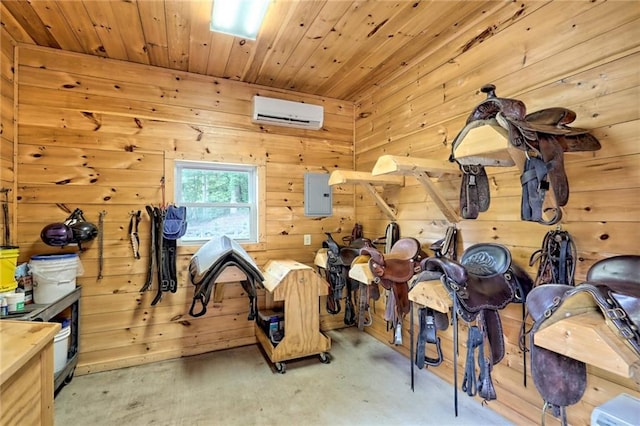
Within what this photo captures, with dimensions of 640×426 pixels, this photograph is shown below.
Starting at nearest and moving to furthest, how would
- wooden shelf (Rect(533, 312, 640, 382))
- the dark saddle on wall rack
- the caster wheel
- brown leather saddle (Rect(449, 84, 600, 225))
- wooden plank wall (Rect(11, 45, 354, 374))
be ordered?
wooden shelf (Rect(533, 312, 640, 382)), brown leather saddle (Rect(449, 84, 600, 225)), the dark saddle on wall rack, the caster wheel, wooden plank wall (Rect(11, 45, 354, 374))

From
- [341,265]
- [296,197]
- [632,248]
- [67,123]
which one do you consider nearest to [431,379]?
[341,265]

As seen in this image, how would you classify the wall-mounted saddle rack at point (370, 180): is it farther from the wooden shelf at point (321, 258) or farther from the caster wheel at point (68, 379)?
the caster wheel at point (68, 379)

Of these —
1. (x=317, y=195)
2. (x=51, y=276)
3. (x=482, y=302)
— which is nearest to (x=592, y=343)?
(x=482, y=302)

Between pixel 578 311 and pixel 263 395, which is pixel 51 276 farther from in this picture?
pixel 578 311

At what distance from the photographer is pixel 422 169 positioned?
80.5 inches

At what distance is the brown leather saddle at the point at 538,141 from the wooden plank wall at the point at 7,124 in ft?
10.4

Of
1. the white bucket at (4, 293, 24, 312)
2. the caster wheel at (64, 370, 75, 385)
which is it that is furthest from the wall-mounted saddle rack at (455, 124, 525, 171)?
the caster wheel at (64, 370, 75, 385)

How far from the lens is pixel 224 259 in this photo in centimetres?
240

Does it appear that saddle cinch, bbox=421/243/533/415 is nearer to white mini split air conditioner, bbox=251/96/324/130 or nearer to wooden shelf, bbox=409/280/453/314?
wooden shelf, bbox=409/280/453/314

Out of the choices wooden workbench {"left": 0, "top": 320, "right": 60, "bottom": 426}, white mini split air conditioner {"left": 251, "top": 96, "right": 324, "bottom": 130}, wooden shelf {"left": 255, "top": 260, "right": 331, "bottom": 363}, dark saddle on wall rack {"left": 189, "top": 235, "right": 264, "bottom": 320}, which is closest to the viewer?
wooden workbench {"left": 0, "top": 320, "right": 60, "bottom": 426}

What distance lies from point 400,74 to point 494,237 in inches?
69.6

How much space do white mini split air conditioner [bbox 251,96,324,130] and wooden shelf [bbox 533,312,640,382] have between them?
9.40 ft

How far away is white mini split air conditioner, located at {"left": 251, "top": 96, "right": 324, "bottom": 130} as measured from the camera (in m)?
3.20

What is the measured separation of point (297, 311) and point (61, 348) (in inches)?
70.4
